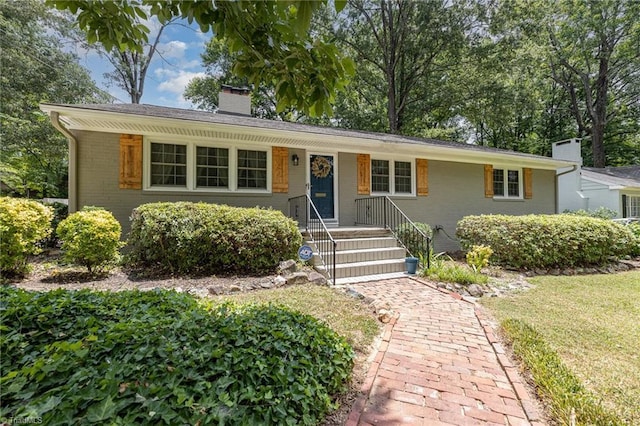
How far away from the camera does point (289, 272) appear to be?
18.4ft

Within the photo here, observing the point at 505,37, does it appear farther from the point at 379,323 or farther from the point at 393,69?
the point at 379,323

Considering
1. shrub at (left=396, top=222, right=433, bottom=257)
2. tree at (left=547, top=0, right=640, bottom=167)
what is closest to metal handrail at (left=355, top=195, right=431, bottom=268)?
shrub at (left=396, top=222, right=433, bottom=257)

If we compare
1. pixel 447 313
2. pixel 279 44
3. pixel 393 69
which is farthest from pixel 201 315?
pixel 393 69

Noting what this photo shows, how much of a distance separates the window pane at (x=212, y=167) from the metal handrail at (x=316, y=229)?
71.8 inches

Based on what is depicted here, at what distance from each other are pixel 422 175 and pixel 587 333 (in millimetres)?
6294

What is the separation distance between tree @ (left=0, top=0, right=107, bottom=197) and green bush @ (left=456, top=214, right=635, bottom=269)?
15.9m

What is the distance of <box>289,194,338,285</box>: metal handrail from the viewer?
6.04m

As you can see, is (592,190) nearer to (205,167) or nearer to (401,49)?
(401,49)

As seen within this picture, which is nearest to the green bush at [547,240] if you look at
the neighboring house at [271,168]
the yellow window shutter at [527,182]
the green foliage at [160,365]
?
the neighboring house at [271,168]

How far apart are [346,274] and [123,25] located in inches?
199

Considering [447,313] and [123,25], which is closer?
[123,25]

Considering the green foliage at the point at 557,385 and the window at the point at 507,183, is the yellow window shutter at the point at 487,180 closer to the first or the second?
the window at the point at 507,183

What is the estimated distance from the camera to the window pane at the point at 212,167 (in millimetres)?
7305

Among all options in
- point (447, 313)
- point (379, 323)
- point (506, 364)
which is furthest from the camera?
point (447, 313)
